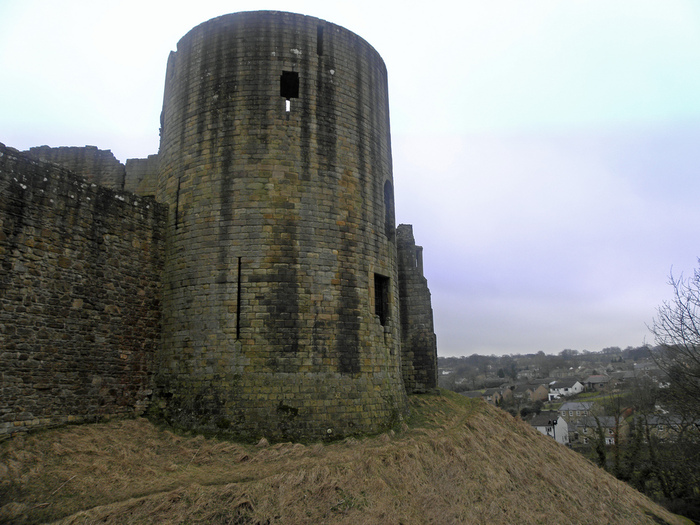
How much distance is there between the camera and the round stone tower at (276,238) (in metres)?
10.3

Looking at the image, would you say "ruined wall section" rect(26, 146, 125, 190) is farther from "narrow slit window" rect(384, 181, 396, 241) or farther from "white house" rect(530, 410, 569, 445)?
"white house" rect(530, 410, 569, 445)

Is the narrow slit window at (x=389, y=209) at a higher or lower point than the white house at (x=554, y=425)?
higher

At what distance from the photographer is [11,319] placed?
8.60m

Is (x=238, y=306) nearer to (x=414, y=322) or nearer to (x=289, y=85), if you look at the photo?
(x=289, y=85)

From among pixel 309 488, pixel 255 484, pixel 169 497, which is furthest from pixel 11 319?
pixel 309 488

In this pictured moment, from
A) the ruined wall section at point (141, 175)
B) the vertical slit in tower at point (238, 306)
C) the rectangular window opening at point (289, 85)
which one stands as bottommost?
the vertical slit in tower at point (238, 306)

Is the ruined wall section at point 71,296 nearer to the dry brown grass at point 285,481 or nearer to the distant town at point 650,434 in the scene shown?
the dry brown grass at point 285,481

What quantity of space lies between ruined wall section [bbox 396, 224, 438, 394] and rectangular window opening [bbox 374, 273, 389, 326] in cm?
513

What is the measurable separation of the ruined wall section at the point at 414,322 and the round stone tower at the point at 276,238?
4.65m

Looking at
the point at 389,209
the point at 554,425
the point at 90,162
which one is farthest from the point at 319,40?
the point at 554,425

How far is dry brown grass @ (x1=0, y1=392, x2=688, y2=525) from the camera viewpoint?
22.0ft

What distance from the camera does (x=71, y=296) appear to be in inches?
378

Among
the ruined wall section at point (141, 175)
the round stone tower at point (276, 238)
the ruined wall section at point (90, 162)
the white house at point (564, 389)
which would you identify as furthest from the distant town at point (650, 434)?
the white house at point (564, 389)

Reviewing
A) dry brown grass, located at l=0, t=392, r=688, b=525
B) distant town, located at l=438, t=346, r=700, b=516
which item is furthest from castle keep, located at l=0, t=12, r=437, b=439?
distant town, located at l=438, t=346, r=700, b=516
